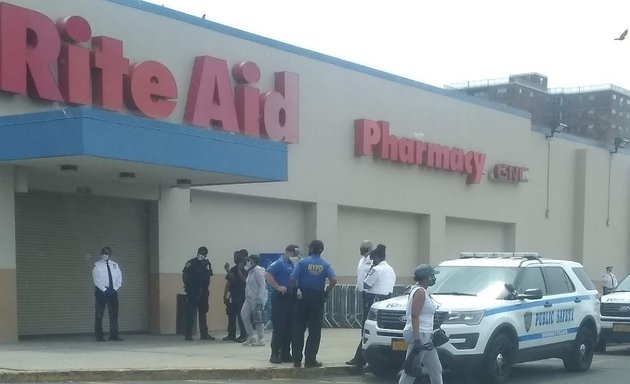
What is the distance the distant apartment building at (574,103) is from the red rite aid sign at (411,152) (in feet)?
146

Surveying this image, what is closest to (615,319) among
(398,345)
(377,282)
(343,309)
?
(343,309)

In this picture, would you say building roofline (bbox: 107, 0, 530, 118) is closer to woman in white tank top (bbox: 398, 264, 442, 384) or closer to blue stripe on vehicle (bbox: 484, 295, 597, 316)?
blue stripe on vehicle (bbox: 484, 295, 597, 316)

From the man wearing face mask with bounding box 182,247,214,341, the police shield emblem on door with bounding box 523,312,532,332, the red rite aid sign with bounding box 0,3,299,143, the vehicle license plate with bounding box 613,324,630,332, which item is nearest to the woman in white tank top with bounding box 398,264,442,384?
the police shield emblem on door with bounding box 523,312,532,332

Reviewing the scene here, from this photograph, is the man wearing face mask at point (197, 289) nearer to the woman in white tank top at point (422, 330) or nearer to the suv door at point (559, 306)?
the suv door at point (559, 306)

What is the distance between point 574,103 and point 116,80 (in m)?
69.8

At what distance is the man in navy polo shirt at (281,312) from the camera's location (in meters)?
15.0

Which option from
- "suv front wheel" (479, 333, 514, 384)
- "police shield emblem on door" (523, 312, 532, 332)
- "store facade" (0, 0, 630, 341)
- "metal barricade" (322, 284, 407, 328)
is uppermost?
"store facade" (0, 0, 630, 341)

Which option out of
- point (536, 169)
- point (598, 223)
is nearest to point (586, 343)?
point (536, 169)

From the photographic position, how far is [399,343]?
13484mm

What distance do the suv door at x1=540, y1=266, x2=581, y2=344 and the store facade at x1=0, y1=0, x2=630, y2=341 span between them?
19.9ft

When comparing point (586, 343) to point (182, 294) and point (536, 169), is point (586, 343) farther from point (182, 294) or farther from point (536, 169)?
point (536, 169)

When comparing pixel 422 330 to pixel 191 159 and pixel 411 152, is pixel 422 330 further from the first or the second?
pixel 411 152

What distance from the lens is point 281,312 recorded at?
15.1 metres

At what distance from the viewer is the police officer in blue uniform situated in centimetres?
1437
